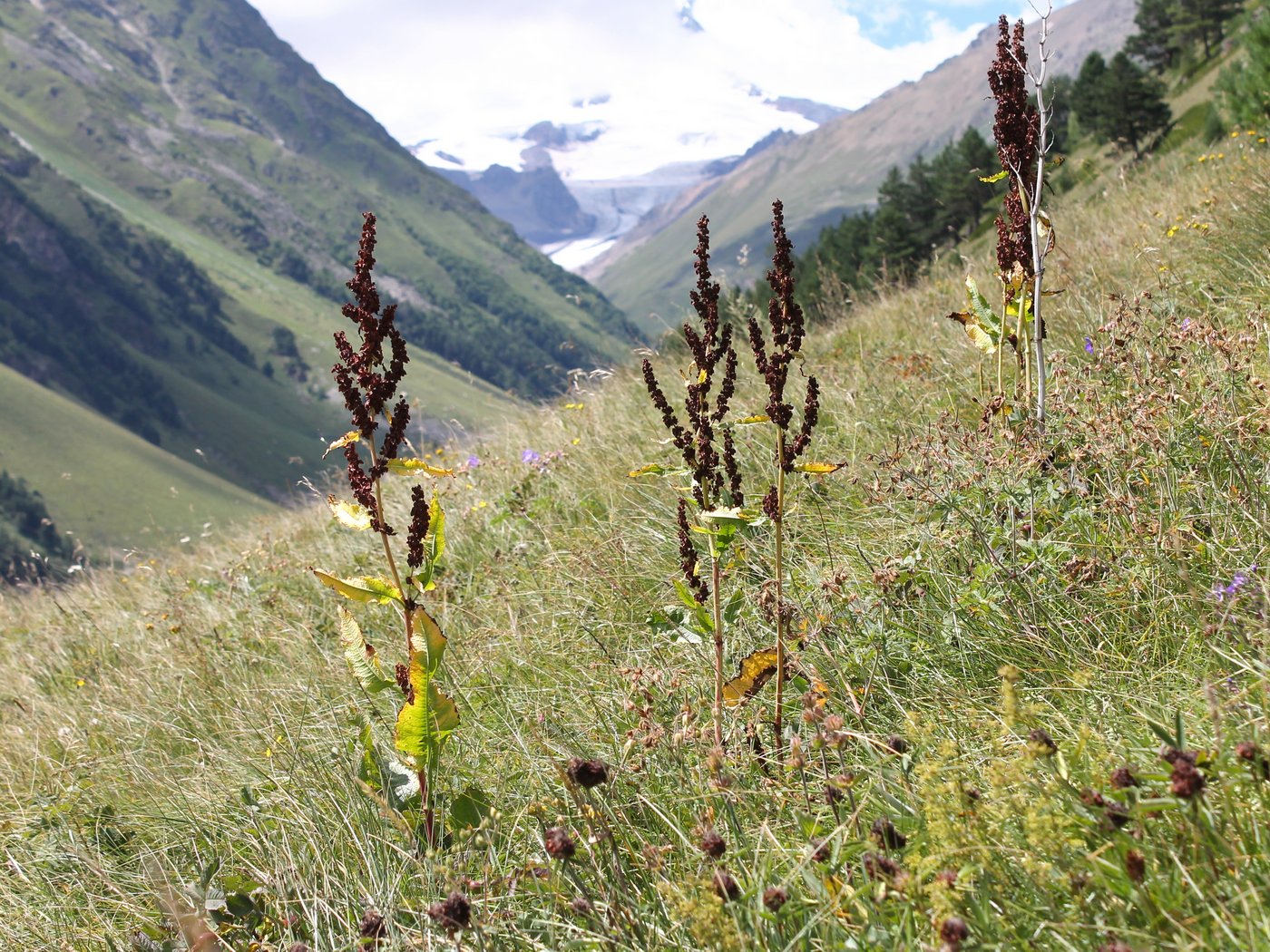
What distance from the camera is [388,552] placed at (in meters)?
2.73

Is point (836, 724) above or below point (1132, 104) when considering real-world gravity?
below

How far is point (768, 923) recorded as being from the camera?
2064mm

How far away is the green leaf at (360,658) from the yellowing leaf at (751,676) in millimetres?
1146

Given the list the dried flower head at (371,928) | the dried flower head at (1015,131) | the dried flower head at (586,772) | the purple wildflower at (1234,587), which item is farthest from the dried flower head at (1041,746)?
the dried flower head at (1015,131)

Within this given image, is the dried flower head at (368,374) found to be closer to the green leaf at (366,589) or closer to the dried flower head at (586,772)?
the green leaf at (366,589)

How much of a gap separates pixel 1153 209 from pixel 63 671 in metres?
9.72

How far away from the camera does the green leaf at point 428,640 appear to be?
109 inches

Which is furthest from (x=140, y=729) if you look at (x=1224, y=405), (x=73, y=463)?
(x=73, y=463)

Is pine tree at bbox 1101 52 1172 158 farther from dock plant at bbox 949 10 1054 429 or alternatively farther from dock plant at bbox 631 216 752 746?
dock plant at bbox 631 216 752 746

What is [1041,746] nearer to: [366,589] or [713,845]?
[713,845]

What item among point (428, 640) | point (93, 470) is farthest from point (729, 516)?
point (93, 470)

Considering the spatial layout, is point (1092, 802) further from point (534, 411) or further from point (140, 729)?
point (534, 411)

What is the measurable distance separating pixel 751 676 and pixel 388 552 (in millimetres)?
1216

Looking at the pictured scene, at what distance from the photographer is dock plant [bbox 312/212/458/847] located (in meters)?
2.81
